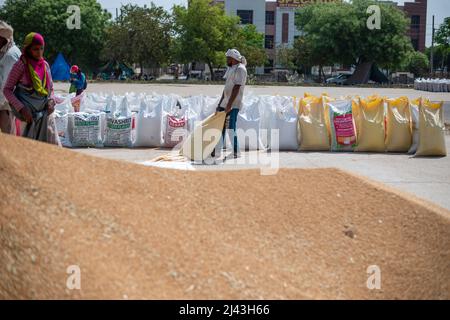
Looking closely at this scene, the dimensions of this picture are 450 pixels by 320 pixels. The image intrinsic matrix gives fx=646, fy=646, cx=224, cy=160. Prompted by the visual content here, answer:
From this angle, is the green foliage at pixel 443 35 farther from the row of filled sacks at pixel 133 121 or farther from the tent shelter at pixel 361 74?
the row of filled sacks at pixel 133 121

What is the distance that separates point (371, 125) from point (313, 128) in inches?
40.2

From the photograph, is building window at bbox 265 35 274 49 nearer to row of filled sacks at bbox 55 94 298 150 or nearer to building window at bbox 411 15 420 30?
building window at bbox 411 15 420 30

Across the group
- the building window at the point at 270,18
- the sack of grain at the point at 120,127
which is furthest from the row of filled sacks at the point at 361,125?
the building window at the point at 270,18

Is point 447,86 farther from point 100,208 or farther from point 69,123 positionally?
point 100,208

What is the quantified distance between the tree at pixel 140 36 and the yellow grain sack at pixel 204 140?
1853 inches

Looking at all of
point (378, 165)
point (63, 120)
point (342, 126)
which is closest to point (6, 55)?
point (63, 120)

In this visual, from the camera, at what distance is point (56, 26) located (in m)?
60.4

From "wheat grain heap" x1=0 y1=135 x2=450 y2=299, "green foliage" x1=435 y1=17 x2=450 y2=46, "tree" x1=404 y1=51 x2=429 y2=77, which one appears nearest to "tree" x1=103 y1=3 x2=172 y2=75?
"tree" x1=404 y1=51 x2=429 y2=77

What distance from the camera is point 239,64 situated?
1041 cm

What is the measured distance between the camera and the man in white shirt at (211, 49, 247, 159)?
1030 cm

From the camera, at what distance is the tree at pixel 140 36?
183ft

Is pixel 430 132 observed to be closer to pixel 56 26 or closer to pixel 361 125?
pixel 361 125

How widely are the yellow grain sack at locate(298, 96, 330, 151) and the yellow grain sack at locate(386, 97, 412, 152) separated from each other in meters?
1.11
